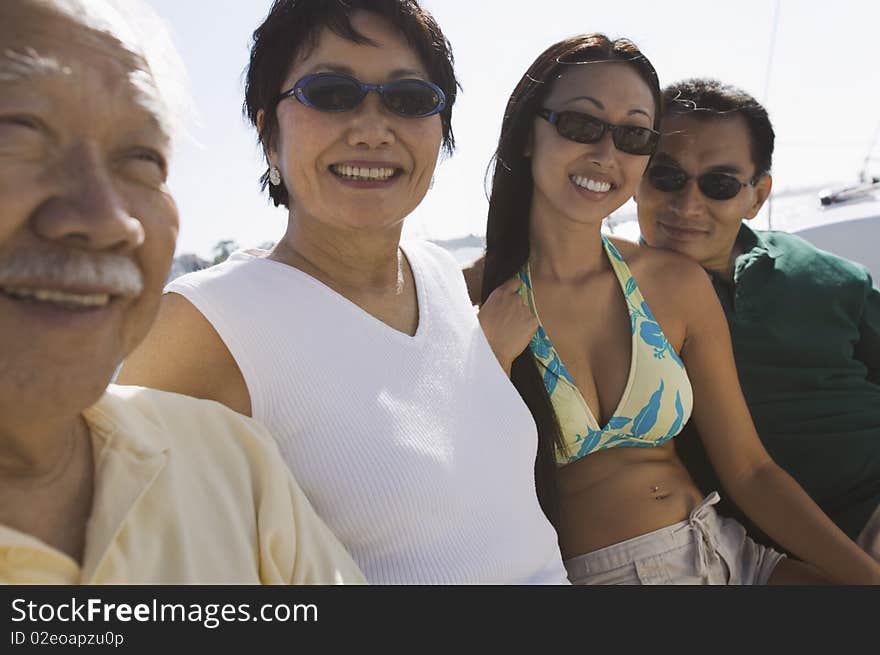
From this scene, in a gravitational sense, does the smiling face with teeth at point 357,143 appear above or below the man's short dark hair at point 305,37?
below

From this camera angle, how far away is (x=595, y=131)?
2250 mm

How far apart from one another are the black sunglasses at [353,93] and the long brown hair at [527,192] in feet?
2.13

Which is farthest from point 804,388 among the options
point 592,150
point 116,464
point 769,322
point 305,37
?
point 116,464

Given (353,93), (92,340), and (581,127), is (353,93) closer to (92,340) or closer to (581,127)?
(581,127)

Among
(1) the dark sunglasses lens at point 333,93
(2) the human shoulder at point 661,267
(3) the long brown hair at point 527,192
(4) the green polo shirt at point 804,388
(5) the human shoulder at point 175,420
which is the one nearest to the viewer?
(5) the human shoulder at point 175,420

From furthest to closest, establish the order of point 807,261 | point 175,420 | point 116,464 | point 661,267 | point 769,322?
point 807,261
point 769,322
point 661,267
point 175,420
point 116,464

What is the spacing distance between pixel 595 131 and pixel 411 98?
699 millimetres

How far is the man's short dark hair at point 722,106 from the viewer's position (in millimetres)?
2703

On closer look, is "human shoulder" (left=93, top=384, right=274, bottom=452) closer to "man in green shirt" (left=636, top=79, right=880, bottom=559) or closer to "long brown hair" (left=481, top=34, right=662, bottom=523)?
"long brown hair" (left=481, top=34, right=662, bottom=523)

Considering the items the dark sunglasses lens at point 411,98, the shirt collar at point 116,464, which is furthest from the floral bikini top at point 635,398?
the shirt collar at point 116,464

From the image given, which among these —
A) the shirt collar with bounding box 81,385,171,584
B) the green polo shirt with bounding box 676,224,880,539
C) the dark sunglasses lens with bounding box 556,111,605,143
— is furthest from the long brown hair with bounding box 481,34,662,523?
the shirt collar with bounding box 81,385,171,584

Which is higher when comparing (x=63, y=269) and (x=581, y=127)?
(x=581, y=127)

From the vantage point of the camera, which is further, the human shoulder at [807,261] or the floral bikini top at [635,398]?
the human shoulder at [807,261]

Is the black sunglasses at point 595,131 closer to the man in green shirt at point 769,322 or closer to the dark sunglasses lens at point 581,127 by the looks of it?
the dark sunglasses lens at point 581,127
